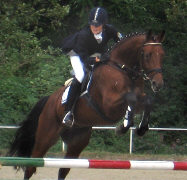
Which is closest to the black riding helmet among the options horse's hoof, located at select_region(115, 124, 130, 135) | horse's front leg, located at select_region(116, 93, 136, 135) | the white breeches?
the white breeches

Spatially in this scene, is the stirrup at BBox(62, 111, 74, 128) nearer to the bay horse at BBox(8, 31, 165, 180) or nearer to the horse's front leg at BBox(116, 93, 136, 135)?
the bay horse at BBox(8, 31, 165, 180)

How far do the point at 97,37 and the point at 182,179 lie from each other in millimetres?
3443

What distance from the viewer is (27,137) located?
8156mm

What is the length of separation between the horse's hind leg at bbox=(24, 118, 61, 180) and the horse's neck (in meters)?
1.46

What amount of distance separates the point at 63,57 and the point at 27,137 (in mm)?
8717

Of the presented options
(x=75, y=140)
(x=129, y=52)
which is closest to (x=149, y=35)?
(x=129, y=52)

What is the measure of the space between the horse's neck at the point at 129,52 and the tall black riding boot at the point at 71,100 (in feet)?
2.13

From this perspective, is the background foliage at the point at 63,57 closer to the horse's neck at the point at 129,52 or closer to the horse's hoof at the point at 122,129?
the horse's neck at the point at 129,52

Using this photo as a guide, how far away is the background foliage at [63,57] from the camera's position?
1369 centimetres

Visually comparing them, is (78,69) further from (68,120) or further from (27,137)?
(27,137)

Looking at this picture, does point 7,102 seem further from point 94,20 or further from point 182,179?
point 94,20

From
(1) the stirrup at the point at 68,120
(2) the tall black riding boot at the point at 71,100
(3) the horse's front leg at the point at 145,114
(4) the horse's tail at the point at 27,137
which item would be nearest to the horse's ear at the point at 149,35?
(3) the horse's front leg at the point at 145,114

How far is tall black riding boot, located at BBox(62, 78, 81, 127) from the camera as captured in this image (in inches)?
286

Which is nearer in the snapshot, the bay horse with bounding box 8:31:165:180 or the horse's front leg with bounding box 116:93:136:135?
the horse's front leg with bounding box 116:93:136:135
